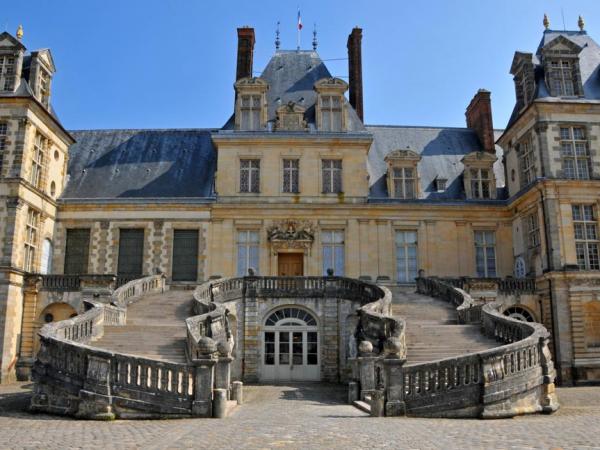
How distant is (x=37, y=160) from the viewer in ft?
80.9

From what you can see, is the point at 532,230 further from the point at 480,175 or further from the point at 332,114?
the point at 332,114

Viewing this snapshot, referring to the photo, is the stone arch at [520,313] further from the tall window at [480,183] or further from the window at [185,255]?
the window at [185,255]

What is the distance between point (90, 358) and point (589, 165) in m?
20.2

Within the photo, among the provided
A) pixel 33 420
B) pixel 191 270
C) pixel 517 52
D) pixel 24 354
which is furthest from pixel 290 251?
pixel 33 420

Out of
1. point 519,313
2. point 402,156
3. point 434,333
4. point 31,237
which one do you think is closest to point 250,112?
point 402,156

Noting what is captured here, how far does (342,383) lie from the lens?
798 inches

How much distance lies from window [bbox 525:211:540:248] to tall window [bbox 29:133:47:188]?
20441 millimetres

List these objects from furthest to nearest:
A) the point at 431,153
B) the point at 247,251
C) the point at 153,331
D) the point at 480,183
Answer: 1. the point at 431,153
2. the point at 480,183
3. the point at 247,251
4. the point at 153,331

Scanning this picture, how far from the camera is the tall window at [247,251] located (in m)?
25.8

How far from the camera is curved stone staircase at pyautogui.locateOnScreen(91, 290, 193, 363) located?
51.0 ft

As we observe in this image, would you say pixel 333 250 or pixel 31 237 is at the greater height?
pixel 31 237

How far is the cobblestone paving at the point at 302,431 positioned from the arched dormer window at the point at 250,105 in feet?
53.3

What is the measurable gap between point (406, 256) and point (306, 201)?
5036 millimetres

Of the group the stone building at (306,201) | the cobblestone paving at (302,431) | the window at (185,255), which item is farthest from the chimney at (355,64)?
the cobblestone paving at (302,431)
